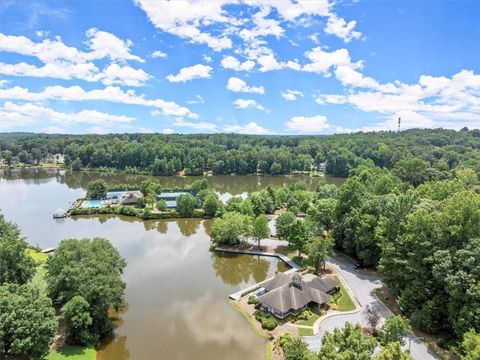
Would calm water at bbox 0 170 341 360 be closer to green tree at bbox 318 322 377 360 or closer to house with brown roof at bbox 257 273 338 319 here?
house with brown roof at bbox 257 273 338 319

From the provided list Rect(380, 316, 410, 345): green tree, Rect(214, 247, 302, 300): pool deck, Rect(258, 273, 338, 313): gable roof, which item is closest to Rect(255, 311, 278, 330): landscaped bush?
Rect(258, 273, 338, 313): gable roof

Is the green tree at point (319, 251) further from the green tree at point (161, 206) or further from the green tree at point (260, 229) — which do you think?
the green tree at point (161, 206)

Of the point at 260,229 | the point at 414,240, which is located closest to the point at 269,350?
the point at 414,240

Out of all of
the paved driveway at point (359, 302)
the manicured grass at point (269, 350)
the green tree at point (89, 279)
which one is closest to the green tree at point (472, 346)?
the paved driveway at point (359, 302)

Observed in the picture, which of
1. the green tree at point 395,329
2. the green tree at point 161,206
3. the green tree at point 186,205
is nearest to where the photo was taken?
the green tree at point 395,329

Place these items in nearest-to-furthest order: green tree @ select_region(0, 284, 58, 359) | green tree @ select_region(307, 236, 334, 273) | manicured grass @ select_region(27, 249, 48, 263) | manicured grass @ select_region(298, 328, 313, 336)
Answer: green tree @ select_region(0, 284, 58, 359) < manicured grass @ select_region(298, 328, 313, 336) < green tree @ select_region(307, 236, 334, 273) < manicured grass @ select_region(27, 249, 48, 263)

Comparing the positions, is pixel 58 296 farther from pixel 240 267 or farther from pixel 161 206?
pixel 161 206
